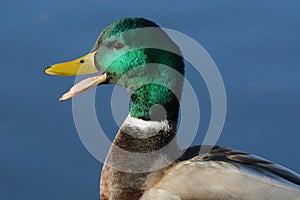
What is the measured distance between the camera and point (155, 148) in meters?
2.81

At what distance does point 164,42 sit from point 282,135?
1107 millimetres

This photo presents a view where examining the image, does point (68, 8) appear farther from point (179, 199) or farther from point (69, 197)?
point (179, 199)

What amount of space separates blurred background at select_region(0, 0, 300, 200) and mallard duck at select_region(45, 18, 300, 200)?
0.61m

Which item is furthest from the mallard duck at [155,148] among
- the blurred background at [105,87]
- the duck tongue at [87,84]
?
the blurred background at [105,87]

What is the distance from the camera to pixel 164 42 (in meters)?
2.69

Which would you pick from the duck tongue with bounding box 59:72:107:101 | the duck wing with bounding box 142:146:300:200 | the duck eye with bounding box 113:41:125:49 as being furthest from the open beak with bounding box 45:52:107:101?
the duck wing with bounding box 142:146:300:200

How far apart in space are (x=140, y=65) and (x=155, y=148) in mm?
288

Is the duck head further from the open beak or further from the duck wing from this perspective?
the duck wing

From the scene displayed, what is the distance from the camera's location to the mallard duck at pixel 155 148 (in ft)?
8.54

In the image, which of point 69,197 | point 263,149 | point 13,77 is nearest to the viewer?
point 69,197

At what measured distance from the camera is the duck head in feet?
8.84

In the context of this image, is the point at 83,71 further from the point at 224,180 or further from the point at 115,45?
the point at 224,180

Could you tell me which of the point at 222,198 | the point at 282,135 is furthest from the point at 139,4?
the point at 222,198

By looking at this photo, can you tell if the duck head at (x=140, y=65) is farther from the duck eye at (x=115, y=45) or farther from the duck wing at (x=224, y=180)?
the duck wing at (x=224, y=180)
